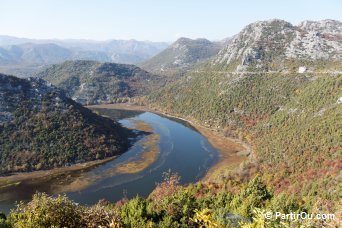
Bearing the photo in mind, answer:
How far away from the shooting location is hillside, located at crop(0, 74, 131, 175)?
5310 inches

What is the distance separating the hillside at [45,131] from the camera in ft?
443

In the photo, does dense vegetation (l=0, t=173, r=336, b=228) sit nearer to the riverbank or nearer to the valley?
the valley

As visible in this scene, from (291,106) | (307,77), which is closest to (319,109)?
(291,106)

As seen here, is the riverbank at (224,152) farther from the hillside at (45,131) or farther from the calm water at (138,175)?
the hillside at (45,131)

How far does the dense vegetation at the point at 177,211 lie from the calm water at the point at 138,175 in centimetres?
1527

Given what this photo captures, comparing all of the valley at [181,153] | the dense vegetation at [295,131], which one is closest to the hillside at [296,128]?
the dense vegetation at [295,131]

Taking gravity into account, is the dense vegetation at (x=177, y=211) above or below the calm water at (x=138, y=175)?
above

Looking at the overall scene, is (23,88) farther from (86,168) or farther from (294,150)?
(294,150)

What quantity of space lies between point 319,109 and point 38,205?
422 ft

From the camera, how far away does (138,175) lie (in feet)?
415

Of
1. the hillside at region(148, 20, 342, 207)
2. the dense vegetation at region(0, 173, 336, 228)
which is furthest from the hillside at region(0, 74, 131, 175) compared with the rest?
the hillside at region(148, 20, 342, 207)

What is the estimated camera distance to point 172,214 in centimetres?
6506

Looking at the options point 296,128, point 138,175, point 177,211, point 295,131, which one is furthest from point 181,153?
point 177,211

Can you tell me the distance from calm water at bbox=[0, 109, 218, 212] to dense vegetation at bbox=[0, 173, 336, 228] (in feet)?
50.1
